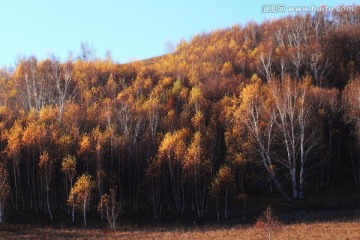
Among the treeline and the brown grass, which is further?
the treeline

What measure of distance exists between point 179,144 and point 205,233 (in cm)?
2033

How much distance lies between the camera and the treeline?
5194 cm

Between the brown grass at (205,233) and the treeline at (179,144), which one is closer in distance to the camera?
the brown grass at (205,233)

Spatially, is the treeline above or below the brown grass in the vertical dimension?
above

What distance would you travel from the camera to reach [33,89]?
76.2m

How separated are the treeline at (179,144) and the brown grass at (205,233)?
4.39 metres

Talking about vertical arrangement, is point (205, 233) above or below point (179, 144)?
below

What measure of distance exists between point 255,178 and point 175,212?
1370 cm

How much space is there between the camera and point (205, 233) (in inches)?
1409

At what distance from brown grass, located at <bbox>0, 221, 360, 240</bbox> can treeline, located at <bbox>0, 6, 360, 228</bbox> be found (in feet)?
14.4

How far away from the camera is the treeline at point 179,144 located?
51938mm

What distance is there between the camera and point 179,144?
54719 mm

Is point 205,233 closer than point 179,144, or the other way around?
point 205,233

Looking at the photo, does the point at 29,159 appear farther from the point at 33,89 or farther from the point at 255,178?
the point at 255,178
